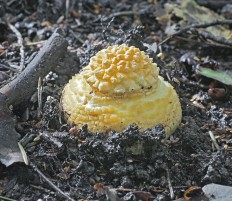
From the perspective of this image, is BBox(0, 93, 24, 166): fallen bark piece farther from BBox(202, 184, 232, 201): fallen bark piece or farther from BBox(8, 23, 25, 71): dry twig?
BBox(202, 184, 232, 201): fallen bark piece

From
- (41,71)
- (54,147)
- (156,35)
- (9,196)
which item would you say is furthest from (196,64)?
(9,196)

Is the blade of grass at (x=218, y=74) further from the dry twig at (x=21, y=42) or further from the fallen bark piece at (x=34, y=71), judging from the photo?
the dry twig at (x=21, y=42)

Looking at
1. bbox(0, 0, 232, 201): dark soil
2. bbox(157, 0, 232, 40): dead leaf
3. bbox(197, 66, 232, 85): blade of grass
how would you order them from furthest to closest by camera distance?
bbox(157, 0, 232, 40): dead leaf → bbox(197, 66, 232, 85): blade of grass → bbox(0, 0, 232, 201): dark soil

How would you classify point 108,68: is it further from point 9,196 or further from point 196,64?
point 196,64

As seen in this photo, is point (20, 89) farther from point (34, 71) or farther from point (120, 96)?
point (120, 96)

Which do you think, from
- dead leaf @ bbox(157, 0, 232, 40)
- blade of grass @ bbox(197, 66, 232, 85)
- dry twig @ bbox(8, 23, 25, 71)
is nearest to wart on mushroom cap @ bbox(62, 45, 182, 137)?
dry twig @ bbox(8, 23, 25, 71)

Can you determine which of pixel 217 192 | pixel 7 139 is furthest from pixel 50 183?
pixel 217 192

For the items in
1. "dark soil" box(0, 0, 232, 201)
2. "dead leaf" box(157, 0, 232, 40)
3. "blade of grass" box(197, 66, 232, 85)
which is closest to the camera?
"dark soil" box(0, 0, 232, 201)
